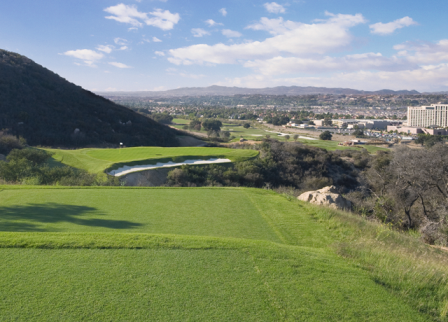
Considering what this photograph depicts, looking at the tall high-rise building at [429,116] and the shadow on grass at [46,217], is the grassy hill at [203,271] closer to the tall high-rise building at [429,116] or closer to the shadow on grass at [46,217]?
the shadow on grass at [46,217]

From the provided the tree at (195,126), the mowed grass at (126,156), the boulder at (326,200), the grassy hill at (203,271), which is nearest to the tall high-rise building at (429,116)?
the tree at (195,126)

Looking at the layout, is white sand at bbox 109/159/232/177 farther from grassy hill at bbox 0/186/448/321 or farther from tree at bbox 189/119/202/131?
tree at bbox 189/119/202/131

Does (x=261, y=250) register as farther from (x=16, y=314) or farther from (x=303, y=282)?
(x=16, y=314)

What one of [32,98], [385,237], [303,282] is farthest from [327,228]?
[32,98]

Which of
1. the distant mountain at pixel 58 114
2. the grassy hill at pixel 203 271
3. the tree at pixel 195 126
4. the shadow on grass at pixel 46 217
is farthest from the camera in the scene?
the tree at pixel 195 126

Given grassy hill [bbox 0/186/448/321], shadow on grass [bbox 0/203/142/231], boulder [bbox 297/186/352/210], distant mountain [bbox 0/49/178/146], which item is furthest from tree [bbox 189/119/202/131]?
grassy hill [bbox 0/186/448/321]

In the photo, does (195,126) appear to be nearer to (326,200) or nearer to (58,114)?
(58,114)
